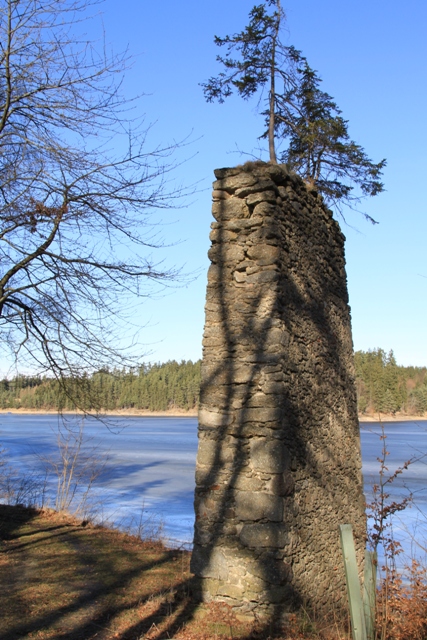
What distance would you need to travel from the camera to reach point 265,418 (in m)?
5.27

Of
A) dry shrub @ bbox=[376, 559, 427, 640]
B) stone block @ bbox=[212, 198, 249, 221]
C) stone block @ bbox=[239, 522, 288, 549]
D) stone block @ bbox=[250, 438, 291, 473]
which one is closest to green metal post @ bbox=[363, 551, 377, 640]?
dry shrub @ bbox=[376, 559, 427, 640]

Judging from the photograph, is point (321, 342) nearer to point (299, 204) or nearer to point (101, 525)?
point (299, 204)

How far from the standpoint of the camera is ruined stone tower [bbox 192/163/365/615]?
514 centimetres

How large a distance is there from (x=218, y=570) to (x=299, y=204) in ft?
12.3

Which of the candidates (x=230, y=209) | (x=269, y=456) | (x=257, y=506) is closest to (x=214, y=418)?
(x=269, y=456)

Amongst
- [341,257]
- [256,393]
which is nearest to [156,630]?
[256,393]

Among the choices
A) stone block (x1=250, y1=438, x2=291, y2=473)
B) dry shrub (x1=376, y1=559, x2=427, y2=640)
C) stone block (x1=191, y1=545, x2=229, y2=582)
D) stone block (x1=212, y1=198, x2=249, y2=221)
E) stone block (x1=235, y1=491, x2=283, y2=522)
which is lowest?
dry shrub (x1=376, y1=559, x2=427, y2=640)

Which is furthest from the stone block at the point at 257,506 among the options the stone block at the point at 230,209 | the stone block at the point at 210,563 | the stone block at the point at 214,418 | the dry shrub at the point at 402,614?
the stone block at the point at 230,209

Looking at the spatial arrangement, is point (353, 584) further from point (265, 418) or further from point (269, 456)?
point (265, 418)

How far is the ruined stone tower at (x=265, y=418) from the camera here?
5137 millimetres

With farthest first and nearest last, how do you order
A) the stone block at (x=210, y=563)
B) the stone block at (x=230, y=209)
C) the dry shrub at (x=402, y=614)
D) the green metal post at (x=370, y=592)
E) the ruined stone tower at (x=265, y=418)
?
the stone block at (x=230, y=209), the stone block at (x=210, y=563), the ruined stone tower at (x=265, y=418), the dry shrub at (x=402, y=614), the green metal post at (x=370, y=592)

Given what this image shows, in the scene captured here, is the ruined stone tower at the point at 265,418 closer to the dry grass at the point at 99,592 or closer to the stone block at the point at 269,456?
the stone block at the point at 269,456

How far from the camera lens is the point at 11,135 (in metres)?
7.32

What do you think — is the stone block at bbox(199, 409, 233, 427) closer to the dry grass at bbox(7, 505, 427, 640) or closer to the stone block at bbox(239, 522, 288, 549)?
the stone block at bbox(239, 522, 288, 549)
